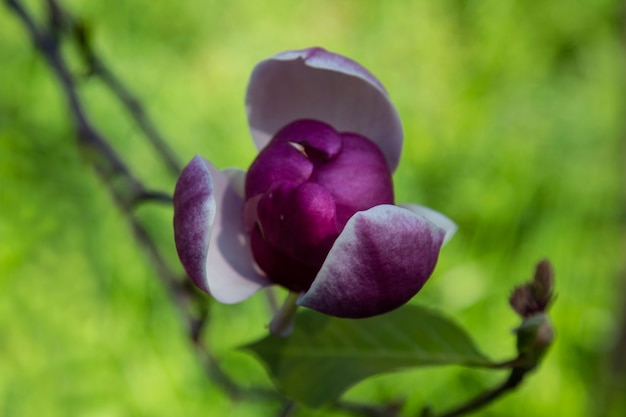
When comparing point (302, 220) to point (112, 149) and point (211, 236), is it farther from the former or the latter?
point (112, 149)

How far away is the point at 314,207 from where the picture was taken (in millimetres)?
450

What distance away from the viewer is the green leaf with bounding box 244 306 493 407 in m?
0.57

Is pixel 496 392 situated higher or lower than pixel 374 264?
lower

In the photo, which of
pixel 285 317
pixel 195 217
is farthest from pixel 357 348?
pixel 195 217

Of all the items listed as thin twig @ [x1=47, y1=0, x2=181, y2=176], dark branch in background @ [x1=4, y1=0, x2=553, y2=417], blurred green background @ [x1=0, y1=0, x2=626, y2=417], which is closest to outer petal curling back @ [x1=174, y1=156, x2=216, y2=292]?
dark branch in background @ [x1=4, y1=0, x2=553, y2=417]

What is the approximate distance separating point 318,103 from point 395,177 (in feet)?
4.28

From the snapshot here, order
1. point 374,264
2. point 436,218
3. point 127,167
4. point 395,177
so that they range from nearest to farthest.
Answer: point 374,264 → point 436,218 → point 127,167 → point 395,177

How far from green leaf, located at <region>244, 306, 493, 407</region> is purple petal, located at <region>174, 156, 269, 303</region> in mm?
80

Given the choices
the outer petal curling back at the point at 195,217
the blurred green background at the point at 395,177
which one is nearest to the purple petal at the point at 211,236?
the outer petal curling back at the point at 195,217

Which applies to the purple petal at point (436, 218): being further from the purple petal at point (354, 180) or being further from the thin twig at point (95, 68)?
the thin twig at point (95, 68)

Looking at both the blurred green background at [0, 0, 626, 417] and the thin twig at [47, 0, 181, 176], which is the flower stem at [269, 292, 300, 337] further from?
the blurred green background at [0, 0, 626, 417]

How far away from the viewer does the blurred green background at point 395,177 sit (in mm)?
1515

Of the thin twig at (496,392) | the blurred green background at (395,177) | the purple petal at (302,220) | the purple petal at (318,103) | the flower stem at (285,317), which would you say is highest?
the purple petal at (318,103)

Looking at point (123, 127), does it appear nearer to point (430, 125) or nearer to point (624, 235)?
point (430, 125)
